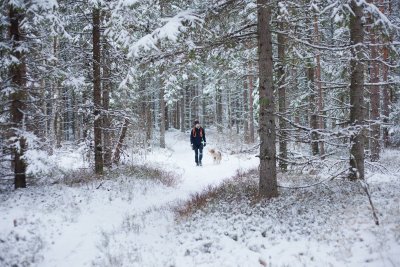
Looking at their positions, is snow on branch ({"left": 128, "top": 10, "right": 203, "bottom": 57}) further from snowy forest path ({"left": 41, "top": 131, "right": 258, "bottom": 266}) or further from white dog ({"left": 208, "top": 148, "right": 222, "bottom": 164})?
white dog ({"left": 208, "top": 148, "right": 222, "bottom": 164})

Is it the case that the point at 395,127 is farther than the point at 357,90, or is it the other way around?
the point at 395,127

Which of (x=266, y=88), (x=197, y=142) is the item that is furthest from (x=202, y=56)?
(x=197, y=142)

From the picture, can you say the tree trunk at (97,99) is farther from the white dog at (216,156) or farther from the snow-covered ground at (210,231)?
the white dog at (216,156)

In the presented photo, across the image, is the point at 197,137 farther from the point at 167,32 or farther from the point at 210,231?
the point at 210,231

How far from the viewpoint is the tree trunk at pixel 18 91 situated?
986 cm

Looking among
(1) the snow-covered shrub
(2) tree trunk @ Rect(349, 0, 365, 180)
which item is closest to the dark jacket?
(2) tree trunk @ Rect(349, 0, 365, 180)

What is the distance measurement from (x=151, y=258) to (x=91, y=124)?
8207mm

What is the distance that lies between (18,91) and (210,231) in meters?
7.17

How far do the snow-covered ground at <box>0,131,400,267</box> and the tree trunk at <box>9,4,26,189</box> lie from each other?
2.69 ft

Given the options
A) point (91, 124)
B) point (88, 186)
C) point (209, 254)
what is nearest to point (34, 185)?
point (88, 186)

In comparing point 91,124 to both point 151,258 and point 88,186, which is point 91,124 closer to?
point 88,186

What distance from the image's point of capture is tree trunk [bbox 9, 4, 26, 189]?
9.86m

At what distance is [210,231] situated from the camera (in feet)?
21.9

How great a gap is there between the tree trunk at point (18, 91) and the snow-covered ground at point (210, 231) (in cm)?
82
